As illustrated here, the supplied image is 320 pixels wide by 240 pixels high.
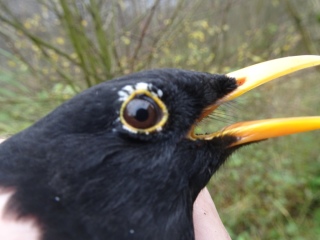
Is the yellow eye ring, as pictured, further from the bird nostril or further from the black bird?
the bird nostril

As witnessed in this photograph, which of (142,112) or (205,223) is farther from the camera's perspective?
(205,223)

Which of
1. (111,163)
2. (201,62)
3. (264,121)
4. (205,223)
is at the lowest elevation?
(205,223)

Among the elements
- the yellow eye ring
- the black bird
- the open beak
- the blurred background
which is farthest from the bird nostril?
the blurred background

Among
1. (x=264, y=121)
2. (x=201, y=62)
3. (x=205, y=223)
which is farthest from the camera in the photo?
(x=201, y=62)

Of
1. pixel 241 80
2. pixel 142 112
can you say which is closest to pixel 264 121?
pixel 241 80

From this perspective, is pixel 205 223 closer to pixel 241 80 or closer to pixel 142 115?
pixel 241 80

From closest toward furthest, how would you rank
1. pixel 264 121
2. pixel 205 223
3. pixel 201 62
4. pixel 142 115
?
pixel 142 115 → pixel 264 121 → pixel 205 223 → pixel 201 62

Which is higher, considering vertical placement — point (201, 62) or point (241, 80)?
Result: point (201, 62)

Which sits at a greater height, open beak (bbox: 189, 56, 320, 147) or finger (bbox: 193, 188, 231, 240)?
open beak (bbox: 189, 56, 320, 147)
